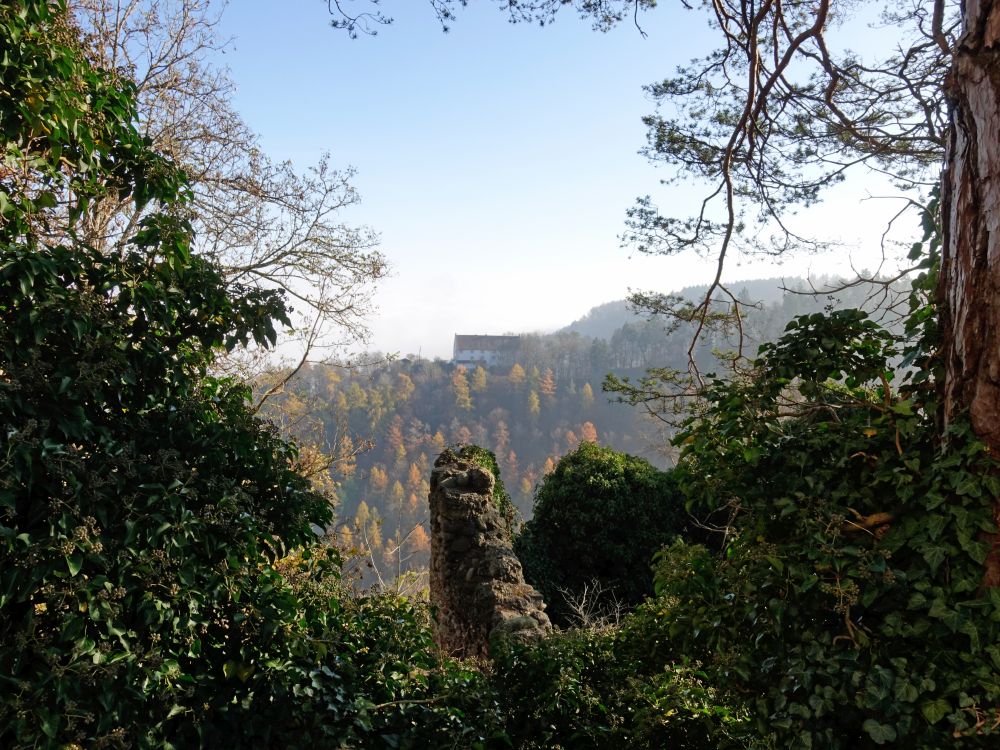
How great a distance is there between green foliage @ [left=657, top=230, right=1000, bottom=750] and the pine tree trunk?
0.12 metres

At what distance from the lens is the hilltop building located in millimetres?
42500

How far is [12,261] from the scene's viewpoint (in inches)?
90.4

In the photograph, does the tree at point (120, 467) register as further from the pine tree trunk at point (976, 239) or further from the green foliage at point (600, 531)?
the green foliage at point (600, 531)

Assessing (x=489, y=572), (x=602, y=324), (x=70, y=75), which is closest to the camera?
(x=70, y=75)

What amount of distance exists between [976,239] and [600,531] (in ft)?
25.3

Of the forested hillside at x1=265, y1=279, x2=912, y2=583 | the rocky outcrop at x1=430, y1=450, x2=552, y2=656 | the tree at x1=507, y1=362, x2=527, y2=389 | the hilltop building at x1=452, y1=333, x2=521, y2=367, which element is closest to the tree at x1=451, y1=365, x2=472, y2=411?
the forested hillside at x1=265, y1=279, x2=912, y2=583

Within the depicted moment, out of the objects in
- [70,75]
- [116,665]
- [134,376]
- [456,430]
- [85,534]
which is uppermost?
[70,75]

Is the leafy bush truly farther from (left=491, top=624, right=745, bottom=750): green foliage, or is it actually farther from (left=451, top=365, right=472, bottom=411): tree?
(left=451, top=365, right=472, bottom=411): tree

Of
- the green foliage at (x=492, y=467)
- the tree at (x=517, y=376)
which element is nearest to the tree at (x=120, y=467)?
the green foliage at (x=492, y=467)

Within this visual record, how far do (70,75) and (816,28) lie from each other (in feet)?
12.4

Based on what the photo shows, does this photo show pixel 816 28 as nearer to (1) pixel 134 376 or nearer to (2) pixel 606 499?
(1) pixel 134 376

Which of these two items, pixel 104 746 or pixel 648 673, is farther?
pixel 648 673

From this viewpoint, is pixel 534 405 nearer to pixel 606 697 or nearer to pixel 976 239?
pixel 606 697

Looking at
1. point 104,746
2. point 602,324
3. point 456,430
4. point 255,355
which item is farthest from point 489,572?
point 602,324
